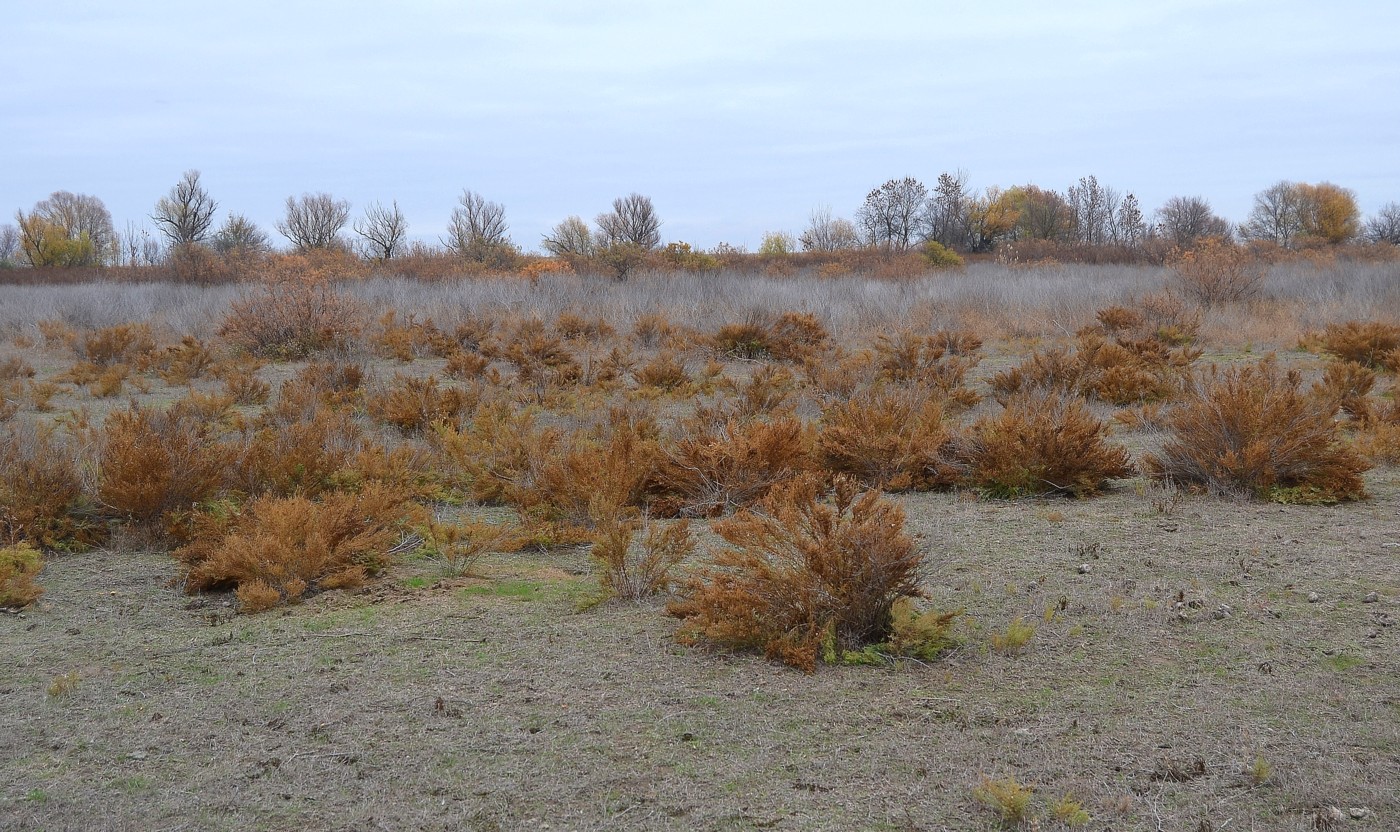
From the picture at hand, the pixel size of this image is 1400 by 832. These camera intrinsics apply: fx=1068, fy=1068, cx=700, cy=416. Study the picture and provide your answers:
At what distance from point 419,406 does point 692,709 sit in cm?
621

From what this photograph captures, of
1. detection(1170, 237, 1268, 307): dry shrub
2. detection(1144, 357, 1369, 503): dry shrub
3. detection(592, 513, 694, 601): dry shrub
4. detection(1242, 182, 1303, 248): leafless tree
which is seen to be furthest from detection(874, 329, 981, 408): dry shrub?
detection(1242, 182, 1303, 248): leafless tree

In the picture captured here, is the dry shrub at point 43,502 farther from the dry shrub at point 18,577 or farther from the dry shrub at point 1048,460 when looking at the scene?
the dry shrub at point 1048,460

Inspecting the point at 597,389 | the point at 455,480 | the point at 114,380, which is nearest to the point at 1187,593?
the point at 455,480

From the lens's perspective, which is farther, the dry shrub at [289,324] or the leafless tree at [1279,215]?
the leafless tree at [1279,215]

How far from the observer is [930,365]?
11562mm

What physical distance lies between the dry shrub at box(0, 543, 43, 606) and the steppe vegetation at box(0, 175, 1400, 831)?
0.05 ft

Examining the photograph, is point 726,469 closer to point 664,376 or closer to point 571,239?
point 664,376

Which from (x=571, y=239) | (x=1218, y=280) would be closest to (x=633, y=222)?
(x=571, y=239)

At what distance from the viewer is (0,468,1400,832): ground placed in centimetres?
275

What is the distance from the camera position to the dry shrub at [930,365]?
1016cm

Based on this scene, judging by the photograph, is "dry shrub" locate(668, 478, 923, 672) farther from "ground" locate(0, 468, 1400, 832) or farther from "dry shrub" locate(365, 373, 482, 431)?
"dry shrub" locate(365, 373, 482, 431)

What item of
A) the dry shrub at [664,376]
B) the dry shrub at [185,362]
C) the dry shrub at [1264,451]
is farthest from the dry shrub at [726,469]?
the dry shrub at [185,362]

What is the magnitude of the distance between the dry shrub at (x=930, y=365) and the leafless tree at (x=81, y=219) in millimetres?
53858

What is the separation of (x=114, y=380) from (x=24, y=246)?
49688mm
